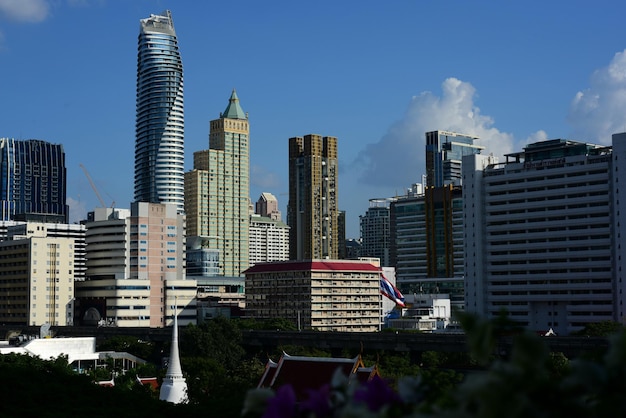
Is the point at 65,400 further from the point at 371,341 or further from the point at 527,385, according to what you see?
the point at 371,341

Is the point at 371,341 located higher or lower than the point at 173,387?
lower

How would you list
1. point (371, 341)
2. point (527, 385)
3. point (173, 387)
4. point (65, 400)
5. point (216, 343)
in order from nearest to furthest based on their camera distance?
point (527, 385), point (65, 400), point (173, 387), point (216, 343), point (371, 341)

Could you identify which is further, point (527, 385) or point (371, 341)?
point (371, 341)

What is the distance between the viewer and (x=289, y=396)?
466 inches

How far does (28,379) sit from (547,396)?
162ft

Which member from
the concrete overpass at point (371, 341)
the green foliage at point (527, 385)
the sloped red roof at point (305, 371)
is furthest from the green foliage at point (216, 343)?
the green foliage at point (527, 385)

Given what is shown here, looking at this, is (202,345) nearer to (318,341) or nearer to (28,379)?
(318,341)

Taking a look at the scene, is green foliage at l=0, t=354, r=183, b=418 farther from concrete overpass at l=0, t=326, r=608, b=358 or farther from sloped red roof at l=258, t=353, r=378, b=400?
concrete overpass at l=0, t=326, r=608, b=358

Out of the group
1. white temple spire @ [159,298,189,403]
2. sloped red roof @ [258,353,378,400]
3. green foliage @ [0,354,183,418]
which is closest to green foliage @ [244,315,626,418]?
green foliage @ [0,354,183,418]

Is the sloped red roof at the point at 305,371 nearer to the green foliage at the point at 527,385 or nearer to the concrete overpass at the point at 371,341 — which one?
the concrete overpass at the point at 371,341

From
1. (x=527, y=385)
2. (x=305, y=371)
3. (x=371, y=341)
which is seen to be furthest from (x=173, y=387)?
(x=371, y=341)

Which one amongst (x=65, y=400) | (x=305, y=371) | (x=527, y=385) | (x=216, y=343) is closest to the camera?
(x=527, y=385)

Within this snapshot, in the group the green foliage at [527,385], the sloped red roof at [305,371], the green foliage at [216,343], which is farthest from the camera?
the green foliage at [216,343]

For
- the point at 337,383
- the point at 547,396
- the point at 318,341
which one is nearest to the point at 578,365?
the point at 547,396
